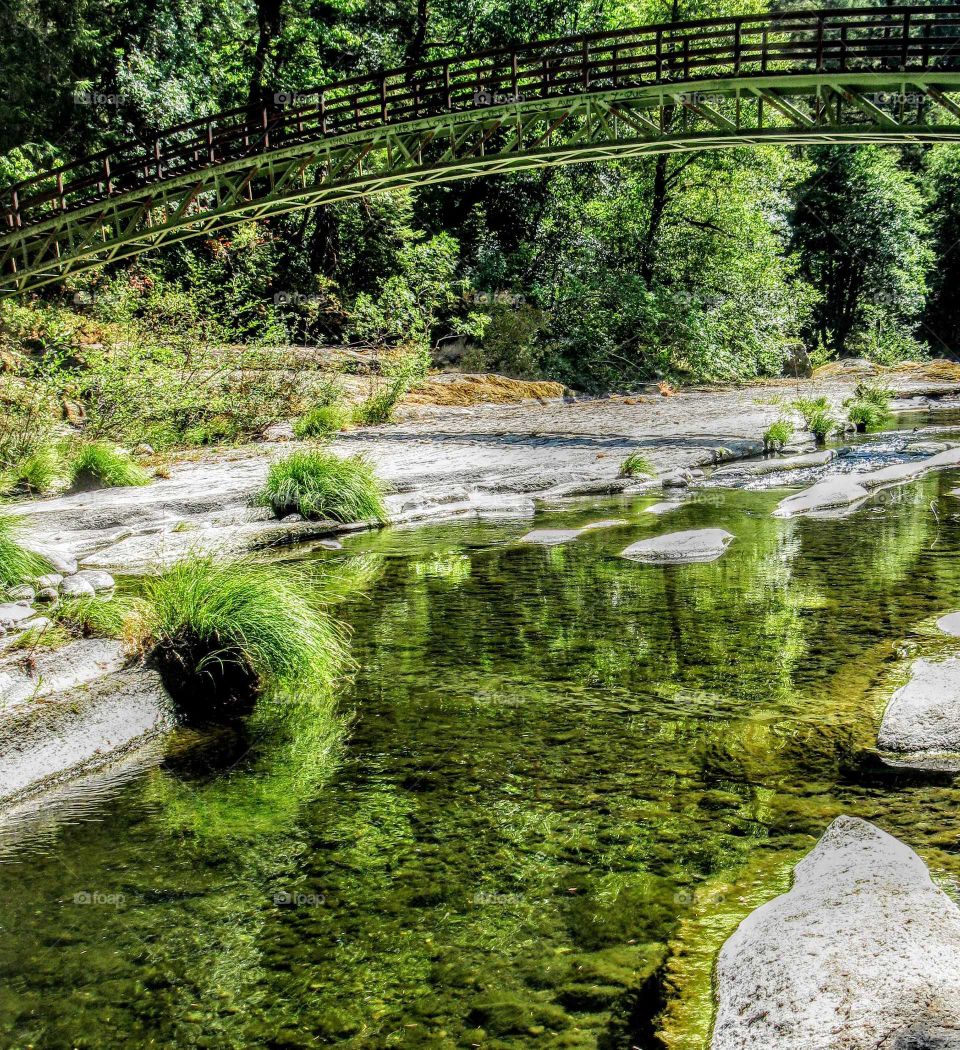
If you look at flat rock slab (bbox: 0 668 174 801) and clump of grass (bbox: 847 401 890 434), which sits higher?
clump of grass (bbox: 847 401 890 434)

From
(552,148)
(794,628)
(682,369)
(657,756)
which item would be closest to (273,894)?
(657,756)

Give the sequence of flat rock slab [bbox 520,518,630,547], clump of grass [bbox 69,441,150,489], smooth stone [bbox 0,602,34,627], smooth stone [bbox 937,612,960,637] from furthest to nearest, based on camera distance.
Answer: clump of grass [bbox 69,441,150,489] → flat rock slab [bbox 520,518,630,547] → smooth stone [bbox 0,602,34,627] → smooth stone [bbox 937,612,960,637]

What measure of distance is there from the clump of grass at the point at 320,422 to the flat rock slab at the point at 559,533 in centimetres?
803

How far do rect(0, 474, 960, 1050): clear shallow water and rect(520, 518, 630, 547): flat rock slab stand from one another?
303 cm

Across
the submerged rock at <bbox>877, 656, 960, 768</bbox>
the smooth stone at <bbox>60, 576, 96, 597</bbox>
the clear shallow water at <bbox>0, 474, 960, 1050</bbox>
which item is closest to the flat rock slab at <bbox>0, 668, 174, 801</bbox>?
the clear shallow water at <bbox>0, 474, 960, 1050</bbox>

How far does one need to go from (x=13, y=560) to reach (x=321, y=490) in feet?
13.9

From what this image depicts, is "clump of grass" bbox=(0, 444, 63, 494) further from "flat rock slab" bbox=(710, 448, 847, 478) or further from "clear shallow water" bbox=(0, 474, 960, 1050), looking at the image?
"flat rock slab" bbox=(710, 448, 847, 478)

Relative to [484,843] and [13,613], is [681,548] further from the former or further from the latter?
[13,613]

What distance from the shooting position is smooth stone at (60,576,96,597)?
6.84 meters

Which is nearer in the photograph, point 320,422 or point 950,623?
point 950,623

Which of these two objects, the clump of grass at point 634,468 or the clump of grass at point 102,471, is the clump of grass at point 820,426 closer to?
the clump of grass at point 634,468

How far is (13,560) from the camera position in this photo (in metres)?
7.51

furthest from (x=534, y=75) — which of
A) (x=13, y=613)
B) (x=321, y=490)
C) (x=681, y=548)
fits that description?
(x=13, y=613)

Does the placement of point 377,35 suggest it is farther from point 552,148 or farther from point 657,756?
point 657,756
